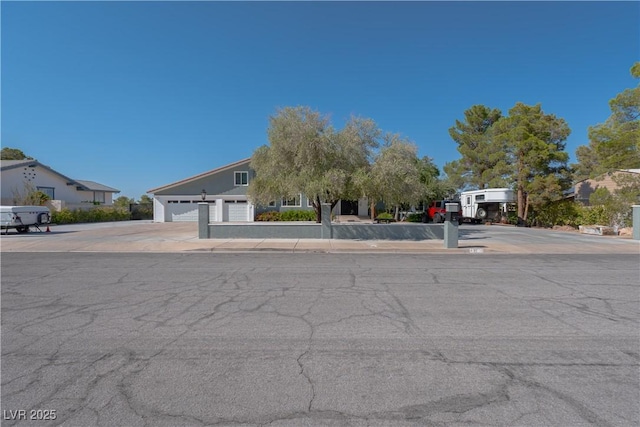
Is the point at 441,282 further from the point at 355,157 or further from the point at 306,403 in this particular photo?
the point at 355,157

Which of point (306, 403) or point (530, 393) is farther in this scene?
point (530, 393)

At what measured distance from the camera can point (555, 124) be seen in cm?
2938

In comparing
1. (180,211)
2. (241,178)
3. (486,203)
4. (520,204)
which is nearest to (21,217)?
(180,211)

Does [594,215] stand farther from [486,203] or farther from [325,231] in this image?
[325,231]

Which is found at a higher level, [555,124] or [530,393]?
[555,124]

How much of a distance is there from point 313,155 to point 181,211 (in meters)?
21.5

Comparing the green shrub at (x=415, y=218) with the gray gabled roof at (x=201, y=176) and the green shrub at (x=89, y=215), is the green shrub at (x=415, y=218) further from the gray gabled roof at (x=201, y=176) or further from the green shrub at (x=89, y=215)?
the green shrub at (x=89, y=215)

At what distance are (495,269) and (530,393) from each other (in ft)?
23.6

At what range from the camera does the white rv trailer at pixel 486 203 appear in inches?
1094

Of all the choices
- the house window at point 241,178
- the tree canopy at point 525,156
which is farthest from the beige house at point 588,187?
the house window at point 241,178

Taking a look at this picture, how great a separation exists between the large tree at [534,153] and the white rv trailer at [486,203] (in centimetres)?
157

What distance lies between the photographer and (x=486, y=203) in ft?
97.0

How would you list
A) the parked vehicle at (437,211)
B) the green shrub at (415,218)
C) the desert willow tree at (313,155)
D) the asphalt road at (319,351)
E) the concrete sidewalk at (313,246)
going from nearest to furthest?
the asphalt road at (319,351)
the concrete sidewalk at (313,246)
the desert willow tree at (313,155)
the parked vehicle at (437,211)
the green shrub at (415,218)

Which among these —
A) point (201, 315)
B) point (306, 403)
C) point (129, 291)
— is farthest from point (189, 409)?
point (129, 291)
